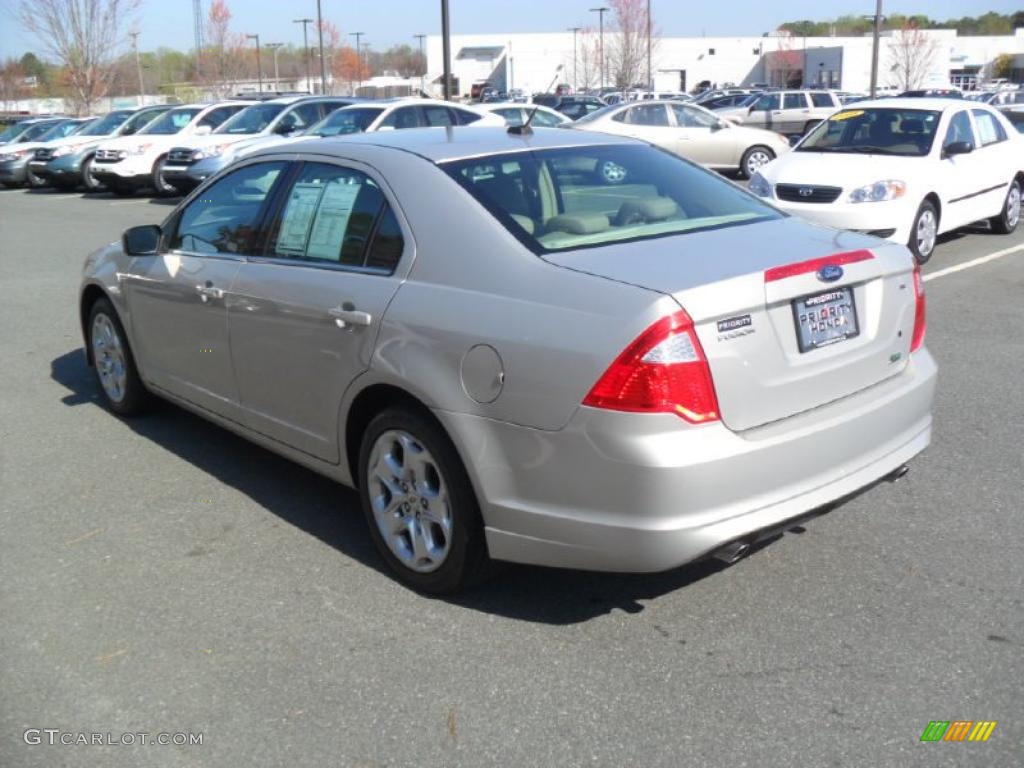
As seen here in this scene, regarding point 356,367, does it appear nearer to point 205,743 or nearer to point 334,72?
point 205,743

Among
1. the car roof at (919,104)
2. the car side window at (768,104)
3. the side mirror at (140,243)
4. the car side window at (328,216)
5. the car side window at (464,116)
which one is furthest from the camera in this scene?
the car side window at (768,104)

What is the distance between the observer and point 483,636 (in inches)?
144

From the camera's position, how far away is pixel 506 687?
11.0ft

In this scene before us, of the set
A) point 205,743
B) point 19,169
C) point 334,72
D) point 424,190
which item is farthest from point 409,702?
point 334,72

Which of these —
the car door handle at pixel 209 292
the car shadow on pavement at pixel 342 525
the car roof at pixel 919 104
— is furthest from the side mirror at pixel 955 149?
the car door handle at pixel 209 292

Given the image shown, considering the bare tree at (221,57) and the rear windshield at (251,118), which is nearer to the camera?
the rear windshield at (251,118)

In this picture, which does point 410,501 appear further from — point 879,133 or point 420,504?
point 879,133

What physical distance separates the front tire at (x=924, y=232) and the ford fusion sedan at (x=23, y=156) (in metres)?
21.4

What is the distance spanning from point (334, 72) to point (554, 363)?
9180cm

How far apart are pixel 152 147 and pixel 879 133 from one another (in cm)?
1520

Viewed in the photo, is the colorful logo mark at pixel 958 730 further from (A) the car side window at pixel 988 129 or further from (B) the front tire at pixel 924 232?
(A) the car side window at pixel 988 129

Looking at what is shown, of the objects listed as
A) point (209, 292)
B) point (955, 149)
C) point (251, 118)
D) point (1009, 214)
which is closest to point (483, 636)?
point (209, 292)

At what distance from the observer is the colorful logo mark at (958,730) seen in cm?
300

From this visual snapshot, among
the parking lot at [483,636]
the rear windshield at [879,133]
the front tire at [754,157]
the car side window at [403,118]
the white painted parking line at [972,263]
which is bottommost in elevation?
the parking lot at [483,636]
